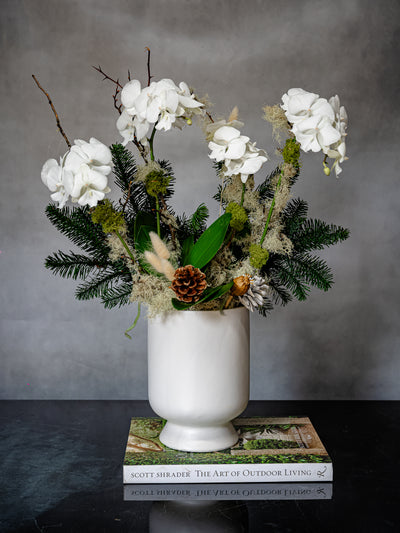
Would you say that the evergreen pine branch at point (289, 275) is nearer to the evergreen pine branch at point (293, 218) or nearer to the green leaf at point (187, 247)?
the evergreen pine branch at point (293, 218)

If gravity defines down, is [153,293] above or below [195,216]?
below

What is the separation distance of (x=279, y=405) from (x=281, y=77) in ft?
3.02

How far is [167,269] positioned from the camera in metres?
0.90

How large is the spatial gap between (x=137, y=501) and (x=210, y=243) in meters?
0.41

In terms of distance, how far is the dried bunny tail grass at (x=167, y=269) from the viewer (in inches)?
35.2

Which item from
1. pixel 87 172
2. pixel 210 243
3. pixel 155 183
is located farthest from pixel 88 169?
pixel 210 243

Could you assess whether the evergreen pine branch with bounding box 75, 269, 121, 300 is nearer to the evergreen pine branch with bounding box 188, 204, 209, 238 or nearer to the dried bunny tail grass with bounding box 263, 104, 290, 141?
the evergreen pine branch with bounding box 188, 204, 209, 238

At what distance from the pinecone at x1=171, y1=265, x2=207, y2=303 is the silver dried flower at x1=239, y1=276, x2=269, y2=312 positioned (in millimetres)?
91

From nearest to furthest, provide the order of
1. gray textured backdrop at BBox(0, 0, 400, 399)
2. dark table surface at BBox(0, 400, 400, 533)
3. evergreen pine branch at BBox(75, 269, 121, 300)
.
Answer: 1. dark table surface at BBox(0, 400, 400, 533)
2. evergreen pine branch at BBox(75, 269, 121, 300)
3. gray textured backdrop at BBox(0, 0, 400, 399)

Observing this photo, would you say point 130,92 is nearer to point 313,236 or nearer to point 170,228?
point 170,228

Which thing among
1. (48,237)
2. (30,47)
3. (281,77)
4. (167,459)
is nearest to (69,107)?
(30,47)

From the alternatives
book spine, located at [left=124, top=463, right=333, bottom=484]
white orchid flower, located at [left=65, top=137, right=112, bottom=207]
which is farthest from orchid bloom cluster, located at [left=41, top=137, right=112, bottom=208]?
book spine, located at [left=124, top=463, right=333, bottom=484]

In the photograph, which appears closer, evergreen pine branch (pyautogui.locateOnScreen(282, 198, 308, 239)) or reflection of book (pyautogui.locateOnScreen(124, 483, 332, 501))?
reflection of book (pyautogui.locateOnScreen(124, 483, 332, 501))

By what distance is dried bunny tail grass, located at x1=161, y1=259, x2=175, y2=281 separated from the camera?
895mm
